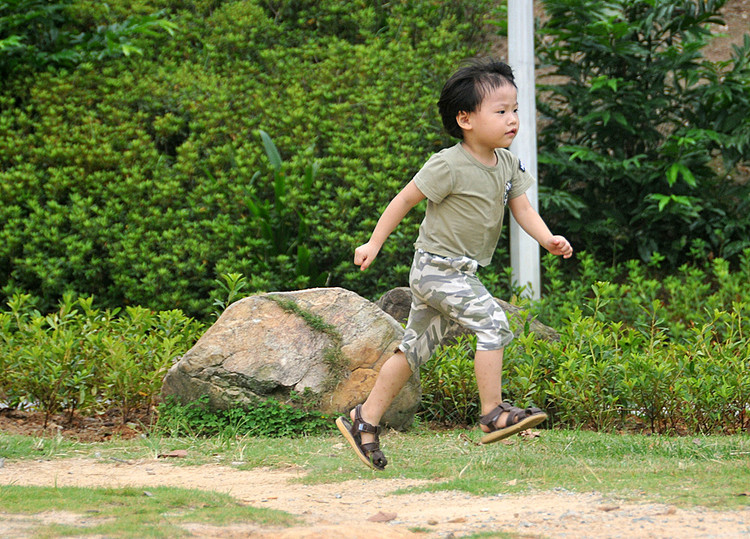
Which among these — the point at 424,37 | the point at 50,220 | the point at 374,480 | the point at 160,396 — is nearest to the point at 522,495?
the point at 374,480

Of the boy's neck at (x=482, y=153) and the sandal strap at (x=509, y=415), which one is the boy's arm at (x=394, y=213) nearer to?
the boy's neck at (x=482, y=153)

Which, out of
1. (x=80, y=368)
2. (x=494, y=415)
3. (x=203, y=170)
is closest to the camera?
(x=494, y=415)

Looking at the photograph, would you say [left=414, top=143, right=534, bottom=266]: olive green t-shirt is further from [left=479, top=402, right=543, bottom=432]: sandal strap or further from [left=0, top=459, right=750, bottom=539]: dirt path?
[left=0, top=459, right=750, bottom=539]: dirt path

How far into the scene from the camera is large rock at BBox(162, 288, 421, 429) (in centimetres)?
461

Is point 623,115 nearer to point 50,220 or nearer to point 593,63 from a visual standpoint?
point 593,63

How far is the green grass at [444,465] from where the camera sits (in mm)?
2967

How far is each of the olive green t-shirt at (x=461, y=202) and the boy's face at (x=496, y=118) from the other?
120mm

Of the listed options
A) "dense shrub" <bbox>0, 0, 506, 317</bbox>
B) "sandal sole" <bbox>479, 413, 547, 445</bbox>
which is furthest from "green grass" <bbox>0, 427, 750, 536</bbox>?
"dense shrub" <bbox>0, 0, 506, 317</bbox>

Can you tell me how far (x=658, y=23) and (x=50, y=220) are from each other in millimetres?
5615

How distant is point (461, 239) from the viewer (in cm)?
376

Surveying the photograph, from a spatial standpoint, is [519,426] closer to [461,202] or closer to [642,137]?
[461,202]

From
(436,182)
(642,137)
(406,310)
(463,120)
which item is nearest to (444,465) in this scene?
(436,182)

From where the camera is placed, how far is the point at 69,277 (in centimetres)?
697

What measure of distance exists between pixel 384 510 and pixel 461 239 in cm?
126
